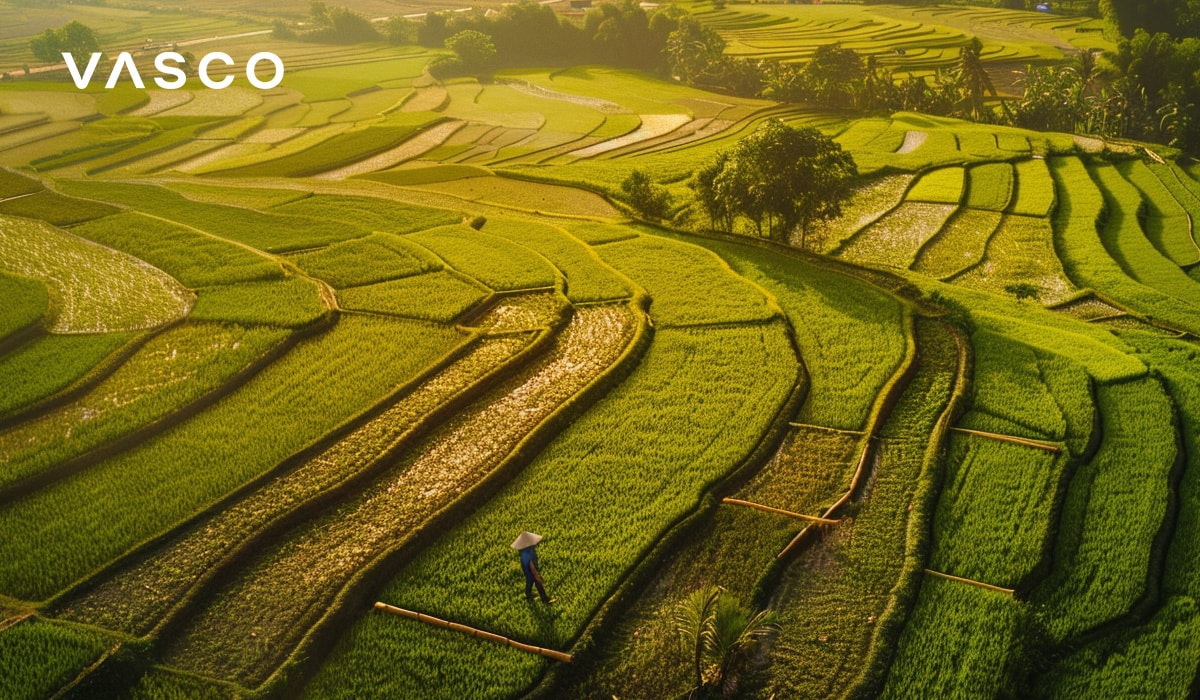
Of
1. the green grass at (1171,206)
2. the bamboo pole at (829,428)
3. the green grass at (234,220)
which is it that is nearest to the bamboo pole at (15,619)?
the bamboo pole at (829,428)

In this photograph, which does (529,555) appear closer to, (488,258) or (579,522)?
(579,522)

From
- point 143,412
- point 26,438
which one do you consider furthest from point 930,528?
point 26,438

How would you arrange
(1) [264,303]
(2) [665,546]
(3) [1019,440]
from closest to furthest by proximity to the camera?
(2) [665,546], (3) [1019,440], (1) [264,303]

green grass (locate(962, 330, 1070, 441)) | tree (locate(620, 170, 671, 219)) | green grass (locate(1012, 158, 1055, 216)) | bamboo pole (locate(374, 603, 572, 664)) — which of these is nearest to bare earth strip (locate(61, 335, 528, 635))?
bamboo pole (locate(374, 603, 572, 664))

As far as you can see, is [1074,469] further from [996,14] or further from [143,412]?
[996,14]

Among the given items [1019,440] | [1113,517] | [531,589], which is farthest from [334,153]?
[1113,517]

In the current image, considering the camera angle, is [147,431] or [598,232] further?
[598,232]
